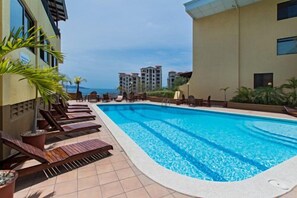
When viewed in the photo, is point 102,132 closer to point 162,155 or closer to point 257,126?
point 162,155

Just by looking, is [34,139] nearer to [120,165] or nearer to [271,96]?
[120,165]

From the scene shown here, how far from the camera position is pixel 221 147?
6027 millimetres

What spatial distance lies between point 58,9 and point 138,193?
54.0 ft

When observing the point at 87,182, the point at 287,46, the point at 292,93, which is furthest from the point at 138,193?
the point at 287,46

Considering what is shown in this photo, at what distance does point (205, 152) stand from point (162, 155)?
1.35 m

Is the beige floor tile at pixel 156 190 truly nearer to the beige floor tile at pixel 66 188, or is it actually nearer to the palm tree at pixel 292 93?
the beige floor tile at pixel 66 188

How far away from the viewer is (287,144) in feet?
20.7

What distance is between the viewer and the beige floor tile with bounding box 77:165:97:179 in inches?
131

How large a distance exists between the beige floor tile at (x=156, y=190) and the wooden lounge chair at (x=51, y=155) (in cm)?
162

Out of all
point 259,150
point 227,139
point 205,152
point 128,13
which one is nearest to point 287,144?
point 259,150

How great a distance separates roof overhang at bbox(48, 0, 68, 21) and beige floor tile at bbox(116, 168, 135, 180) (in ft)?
46.5

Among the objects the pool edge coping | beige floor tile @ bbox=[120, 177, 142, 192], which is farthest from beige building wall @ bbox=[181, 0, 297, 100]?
beige floor tile @ bbox=[120, 177, 142, 192]

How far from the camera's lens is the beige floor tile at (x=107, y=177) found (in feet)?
10.2

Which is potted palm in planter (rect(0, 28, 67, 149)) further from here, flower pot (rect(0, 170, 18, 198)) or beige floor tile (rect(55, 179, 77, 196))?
beige floor tile (rect(55, 179, 77, 196))
